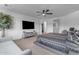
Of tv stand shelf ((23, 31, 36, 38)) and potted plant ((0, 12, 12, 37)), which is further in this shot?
tv stand shelf ((23, 31, 36, 38))

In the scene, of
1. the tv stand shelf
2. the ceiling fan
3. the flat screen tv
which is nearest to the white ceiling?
the ceiling fan

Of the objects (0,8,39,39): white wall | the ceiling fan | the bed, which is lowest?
the bed

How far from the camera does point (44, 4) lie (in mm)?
2109

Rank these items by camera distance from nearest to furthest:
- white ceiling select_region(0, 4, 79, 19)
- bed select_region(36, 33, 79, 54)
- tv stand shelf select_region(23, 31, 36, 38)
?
bed select_region(36, 33, 79, 54)
white ceiling select_region(0, 4, 79, 19)
tv stand shelf select_region(23, 31, 36, 38)

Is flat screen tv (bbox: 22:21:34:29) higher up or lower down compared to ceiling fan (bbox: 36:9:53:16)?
lower down

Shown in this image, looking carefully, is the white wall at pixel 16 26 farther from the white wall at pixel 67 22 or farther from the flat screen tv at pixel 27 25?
the white wall at pixel 67 22

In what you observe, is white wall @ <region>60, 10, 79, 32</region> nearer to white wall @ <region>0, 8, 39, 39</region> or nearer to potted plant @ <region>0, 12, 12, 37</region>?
Result: white wall @ <region>0, 8, 39, 39</region>

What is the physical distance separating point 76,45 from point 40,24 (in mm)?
835

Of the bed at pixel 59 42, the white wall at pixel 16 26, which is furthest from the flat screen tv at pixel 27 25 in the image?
the bed at pixel 59 42

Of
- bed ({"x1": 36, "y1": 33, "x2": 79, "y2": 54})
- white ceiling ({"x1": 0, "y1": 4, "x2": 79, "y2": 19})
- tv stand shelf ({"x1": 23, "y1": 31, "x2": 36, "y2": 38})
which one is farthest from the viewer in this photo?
tv stand shelf ({"x1": 23, "y1": 31, "x2": 36, "y2": 38})

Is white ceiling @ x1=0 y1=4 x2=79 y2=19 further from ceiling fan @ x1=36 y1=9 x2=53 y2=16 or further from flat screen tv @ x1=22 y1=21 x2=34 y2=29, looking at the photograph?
flat screen tv @ x1=22 y1=21 x2=34 y2=29

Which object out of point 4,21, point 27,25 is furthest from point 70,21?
point 4,21

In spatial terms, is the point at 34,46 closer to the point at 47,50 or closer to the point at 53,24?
the point at 47,50

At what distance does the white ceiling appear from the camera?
2.07 meters
